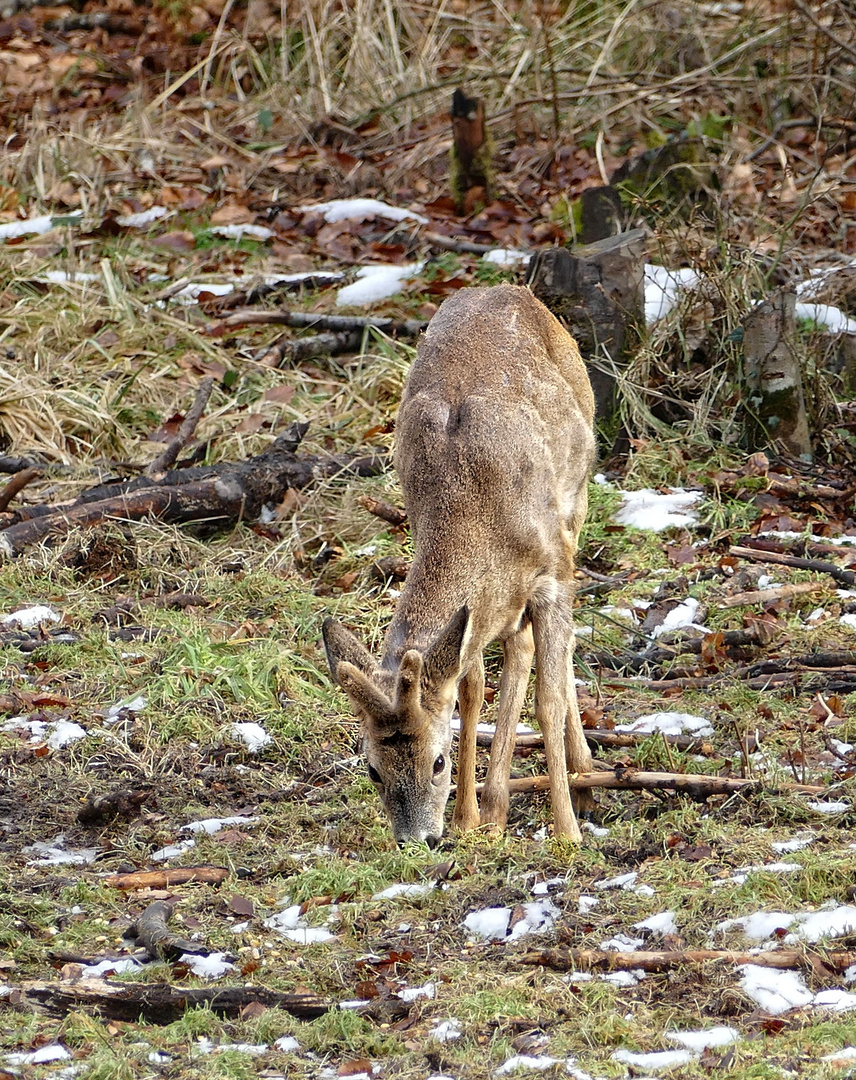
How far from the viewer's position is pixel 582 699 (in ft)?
22.4

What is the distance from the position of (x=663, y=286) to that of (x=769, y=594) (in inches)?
117

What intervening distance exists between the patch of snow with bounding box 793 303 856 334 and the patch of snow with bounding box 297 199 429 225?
4321 millimetres

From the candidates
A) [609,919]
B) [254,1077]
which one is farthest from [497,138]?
[254,1077]

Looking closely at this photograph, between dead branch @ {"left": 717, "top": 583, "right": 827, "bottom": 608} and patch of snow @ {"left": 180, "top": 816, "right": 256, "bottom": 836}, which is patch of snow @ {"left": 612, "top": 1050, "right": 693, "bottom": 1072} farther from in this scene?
dead branch @ {"left": 717, "top": 583, "right": 827, "bottom": 608}

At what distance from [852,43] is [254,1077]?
36.2 feet

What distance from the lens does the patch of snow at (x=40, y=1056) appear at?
397cm

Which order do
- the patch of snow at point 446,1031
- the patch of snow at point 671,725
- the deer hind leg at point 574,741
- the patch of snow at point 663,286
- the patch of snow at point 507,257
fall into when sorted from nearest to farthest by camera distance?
the patch of snow at point 446,1031
the deer hind leg at point 574,741
the patch of snow at point 671,725
the patch of snow at point 663,286
the patch of snow at point 507,257

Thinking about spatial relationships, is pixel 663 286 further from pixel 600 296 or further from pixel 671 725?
pixel 671 725

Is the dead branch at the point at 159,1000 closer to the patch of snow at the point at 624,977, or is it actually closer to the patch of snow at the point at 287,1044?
the patch of snow at the point at 287,1044

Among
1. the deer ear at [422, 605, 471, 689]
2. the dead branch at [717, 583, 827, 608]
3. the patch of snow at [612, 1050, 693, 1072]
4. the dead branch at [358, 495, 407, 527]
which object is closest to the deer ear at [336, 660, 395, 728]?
the deer ear at [422, 605, 471, 689]

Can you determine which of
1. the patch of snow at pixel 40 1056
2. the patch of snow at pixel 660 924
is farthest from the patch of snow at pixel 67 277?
the patch of snow at pixel 40 1056

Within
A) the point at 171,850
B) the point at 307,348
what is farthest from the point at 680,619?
the point at 307,348

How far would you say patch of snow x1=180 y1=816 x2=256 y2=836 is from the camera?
5844 millimetres

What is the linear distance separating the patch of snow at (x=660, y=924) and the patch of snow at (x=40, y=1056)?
1.82 meters
